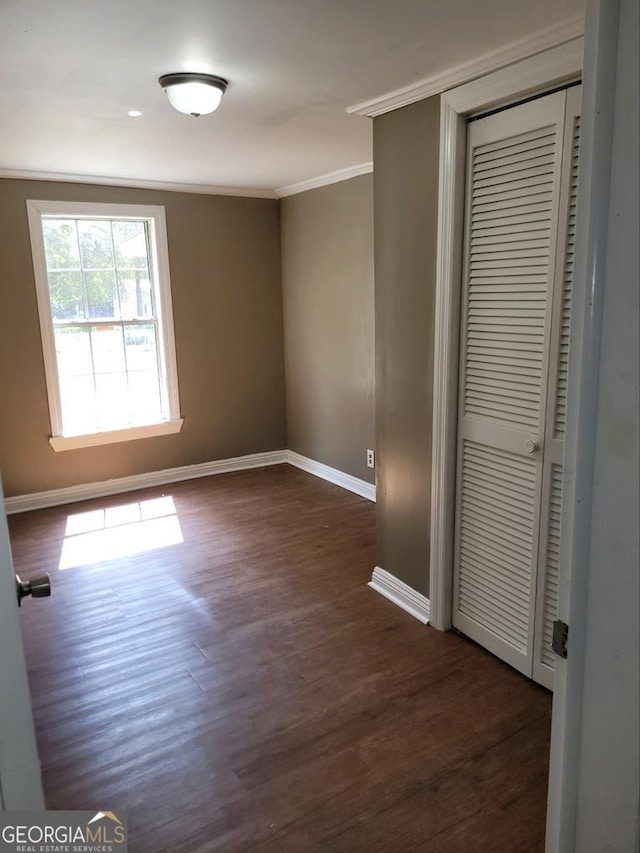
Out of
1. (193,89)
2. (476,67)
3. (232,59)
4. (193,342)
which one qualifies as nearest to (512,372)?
(476,67)

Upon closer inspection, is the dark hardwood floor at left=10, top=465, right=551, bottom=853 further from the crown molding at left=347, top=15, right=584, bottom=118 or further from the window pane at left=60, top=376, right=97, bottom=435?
the crown molding at left=347, top=15, right=584, bottom=118

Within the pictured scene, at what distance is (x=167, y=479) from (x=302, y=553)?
1.83 m

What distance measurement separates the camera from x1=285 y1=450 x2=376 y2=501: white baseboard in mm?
4543

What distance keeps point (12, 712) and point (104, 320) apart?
4.08m

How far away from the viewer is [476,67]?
220cm

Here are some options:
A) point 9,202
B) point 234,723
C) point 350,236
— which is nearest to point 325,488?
point 350,236

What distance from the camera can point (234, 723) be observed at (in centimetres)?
222

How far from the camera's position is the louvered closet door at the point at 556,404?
200 cm

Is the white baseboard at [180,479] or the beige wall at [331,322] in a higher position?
the beige wall at [331,322]

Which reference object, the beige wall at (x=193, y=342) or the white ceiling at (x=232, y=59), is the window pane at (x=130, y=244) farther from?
the white ceiling at (x=232, y=59)

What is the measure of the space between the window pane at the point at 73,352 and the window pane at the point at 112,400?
0.13 meters

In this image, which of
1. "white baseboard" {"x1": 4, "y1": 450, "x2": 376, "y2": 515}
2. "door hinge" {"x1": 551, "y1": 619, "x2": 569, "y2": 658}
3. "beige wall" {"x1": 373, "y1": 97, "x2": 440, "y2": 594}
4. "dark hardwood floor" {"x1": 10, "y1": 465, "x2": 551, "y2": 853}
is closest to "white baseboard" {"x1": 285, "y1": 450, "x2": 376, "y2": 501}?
"white baseboard" {"x1": 4, "y1": 450, "x2": 376, "y2": 515}

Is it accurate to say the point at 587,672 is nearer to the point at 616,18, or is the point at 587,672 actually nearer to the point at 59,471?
the point at 616,18

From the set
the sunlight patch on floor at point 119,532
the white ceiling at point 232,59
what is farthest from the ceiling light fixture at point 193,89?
the sunlight patch on floor at point 119,532
